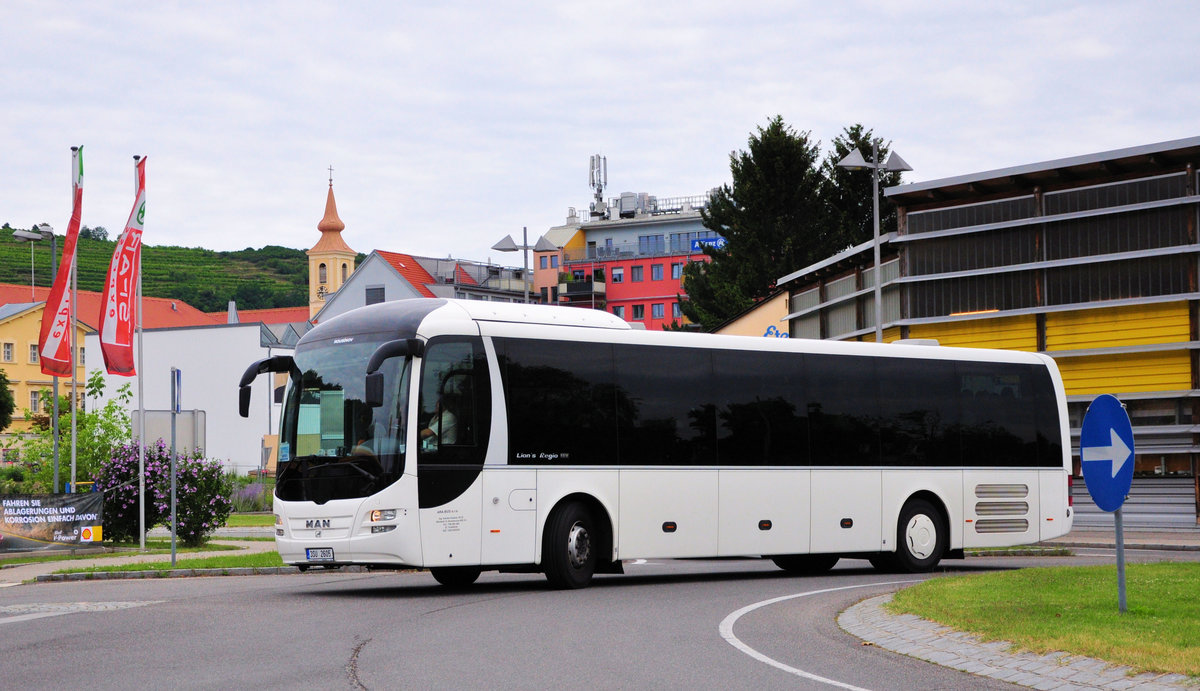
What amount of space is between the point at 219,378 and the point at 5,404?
71.8 feet

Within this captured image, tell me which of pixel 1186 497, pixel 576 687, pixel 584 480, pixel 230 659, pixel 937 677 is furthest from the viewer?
pixel 1186 497

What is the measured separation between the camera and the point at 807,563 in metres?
21.3

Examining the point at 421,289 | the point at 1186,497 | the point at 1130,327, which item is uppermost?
the point at 421,289

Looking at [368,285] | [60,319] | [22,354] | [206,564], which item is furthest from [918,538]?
[22,354]

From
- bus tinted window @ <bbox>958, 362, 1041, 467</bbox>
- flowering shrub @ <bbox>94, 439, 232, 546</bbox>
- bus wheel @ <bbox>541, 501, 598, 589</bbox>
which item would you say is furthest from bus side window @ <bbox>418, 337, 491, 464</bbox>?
flowering shrub @ <bbox>94, 439, 232, 546</bbox>

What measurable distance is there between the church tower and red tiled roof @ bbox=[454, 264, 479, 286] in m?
19.3

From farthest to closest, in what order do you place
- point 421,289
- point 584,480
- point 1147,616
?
point 421,289 → point 584,480 → point 1147,616

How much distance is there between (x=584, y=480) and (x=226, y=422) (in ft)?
268

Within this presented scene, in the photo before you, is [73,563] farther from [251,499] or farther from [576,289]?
[576,289]

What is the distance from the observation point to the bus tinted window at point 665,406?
1784 centimetres

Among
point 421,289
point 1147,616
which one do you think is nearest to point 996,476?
point 1147,616

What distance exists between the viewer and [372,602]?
50.6 ft

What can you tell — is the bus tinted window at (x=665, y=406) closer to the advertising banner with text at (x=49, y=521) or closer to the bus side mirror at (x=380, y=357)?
the bus side mirror at (x=380, y=357)

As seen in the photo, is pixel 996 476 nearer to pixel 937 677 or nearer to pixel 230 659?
pixel 937 677
